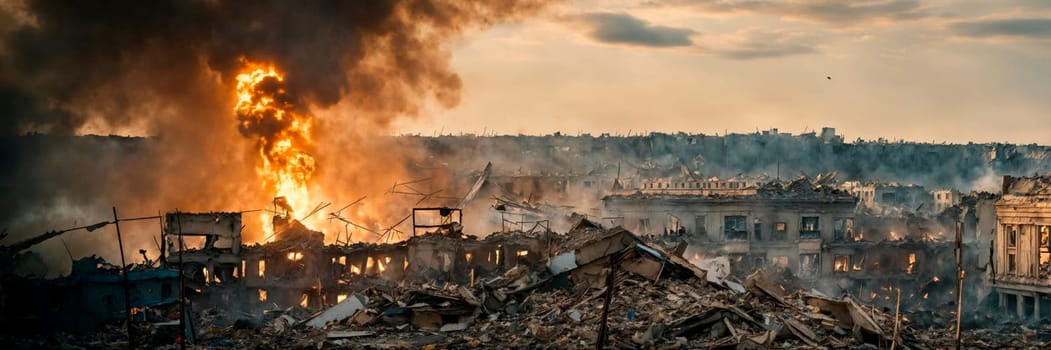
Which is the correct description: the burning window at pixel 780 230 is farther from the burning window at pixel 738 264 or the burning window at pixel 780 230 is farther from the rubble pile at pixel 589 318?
the rubble pile at pixel 589 318

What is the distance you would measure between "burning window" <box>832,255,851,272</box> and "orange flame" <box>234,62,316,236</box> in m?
26.6

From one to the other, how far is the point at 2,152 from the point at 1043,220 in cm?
5518

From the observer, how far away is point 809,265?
62.3 m

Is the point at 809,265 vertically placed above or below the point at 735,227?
below

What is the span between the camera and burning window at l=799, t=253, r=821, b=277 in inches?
2406

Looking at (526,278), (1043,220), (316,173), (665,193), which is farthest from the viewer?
(665,193)

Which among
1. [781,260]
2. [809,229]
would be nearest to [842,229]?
[809,229]

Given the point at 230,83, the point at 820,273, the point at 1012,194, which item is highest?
the point at 230,83

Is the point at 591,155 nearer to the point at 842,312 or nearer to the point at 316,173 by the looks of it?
the point at 316,173

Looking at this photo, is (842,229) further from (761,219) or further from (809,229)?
(761,219)

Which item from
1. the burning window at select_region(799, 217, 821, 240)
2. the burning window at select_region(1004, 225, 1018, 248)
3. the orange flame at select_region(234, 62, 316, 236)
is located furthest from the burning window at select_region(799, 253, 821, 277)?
the orange flame at select_region(234, 62, 316, 236)

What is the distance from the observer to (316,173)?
58219mm

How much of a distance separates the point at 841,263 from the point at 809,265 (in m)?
1.71

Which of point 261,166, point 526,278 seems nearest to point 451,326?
point 526,278
